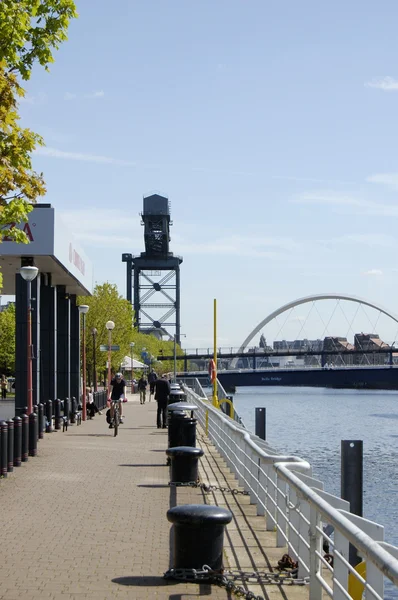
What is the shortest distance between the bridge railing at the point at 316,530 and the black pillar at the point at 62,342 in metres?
26.5

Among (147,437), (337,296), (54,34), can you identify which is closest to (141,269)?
(337,296)

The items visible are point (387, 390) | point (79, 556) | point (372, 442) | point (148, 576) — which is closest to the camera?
point (148, 576)

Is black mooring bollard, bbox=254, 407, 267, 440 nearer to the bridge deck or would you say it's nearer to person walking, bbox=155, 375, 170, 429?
person walking, bbox=155, 375, 170, 429

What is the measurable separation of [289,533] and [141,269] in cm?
17725

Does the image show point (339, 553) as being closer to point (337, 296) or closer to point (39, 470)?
point (39, 470)

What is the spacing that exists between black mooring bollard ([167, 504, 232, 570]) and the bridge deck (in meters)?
0.26

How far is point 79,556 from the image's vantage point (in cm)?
998

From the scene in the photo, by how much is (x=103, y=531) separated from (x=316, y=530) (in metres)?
4.30

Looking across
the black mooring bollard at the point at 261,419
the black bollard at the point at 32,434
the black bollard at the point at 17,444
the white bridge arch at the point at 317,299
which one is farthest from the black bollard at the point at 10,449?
the white bridge arch at the point at 317,299

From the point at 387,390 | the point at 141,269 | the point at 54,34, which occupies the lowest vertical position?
the point at 387,390

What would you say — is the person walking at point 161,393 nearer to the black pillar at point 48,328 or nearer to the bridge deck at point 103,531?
the black pillar at point 48,328

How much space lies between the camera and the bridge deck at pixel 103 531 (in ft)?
28.1

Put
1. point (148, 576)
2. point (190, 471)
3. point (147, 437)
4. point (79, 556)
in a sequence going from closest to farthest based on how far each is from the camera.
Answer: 1. point (148, 576)
2. point (79, 556)
3. point (190, 471)
4. point (147, 437)

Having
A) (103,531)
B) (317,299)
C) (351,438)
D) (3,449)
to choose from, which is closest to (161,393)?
(3,449)
